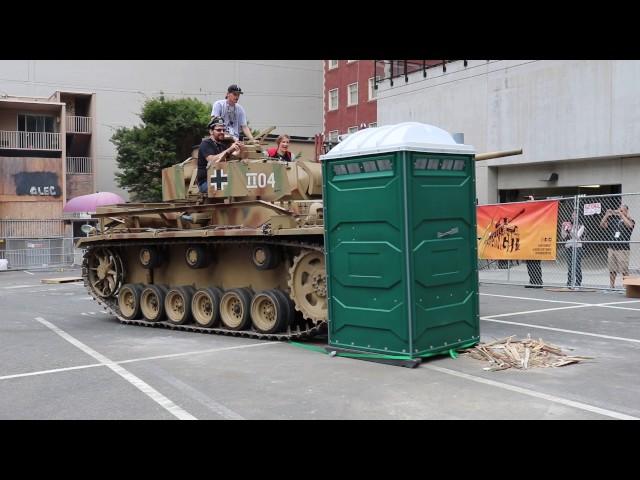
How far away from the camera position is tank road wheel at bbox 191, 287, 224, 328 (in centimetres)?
1101

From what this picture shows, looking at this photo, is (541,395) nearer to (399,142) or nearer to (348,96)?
(399,142)

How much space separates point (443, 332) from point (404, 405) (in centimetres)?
222

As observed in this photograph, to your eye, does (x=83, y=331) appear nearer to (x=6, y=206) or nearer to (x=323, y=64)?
(x=6, y=206)

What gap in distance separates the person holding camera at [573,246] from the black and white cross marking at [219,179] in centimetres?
840

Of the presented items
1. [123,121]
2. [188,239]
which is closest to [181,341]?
[188,239]

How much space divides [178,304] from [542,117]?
1607 cm

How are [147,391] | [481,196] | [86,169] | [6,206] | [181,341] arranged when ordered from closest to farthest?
[147,391]
[181,341]
[481,196]
[6,206]
[86,169]

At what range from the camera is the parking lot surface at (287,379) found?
6.06 metres

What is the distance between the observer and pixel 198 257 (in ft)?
37.1

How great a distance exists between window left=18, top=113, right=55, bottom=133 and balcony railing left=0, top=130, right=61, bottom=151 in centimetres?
106

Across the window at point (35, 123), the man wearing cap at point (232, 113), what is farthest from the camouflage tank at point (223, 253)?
the window at point (35, 123)

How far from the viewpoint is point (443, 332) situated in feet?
27.2

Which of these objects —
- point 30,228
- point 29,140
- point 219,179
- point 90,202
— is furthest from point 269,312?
point 29,140

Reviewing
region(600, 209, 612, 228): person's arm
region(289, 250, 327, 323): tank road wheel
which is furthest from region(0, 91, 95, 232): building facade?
region(289, 250, 327, 323): tank road wheel
